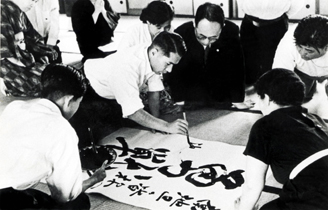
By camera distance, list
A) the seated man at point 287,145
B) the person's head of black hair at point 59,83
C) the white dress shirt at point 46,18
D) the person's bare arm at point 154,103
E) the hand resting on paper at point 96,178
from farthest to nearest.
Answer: the person's bare arm at point 154,103
the white dress shirt at point 46,18
the hand resting on paper at point 96,178
the person's head of black hair at point 59,83
the seated man at point 287,145

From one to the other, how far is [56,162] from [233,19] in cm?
69

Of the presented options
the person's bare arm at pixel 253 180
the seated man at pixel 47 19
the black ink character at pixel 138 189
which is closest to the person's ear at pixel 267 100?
the person's bare arm at pixel 253 180

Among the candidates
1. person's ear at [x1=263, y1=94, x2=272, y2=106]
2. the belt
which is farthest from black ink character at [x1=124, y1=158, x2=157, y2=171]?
the belt

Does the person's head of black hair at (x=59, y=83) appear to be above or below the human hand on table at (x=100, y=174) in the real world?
above

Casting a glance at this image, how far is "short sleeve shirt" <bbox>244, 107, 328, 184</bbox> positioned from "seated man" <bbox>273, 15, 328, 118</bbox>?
0.21 meters

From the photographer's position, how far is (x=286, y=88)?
3.02ft

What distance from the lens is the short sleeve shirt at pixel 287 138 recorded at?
886 mm

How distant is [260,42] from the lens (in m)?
1.26

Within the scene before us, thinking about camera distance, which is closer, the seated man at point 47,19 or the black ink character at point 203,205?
the black ink character at point 203,205

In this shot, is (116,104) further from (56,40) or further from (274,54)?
(274,54)

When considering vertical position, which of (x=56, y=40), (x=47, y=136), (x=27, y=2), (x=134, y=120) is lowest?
(x=134, y=120)

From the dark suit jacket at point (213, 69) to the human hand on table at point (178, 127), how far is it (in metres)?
0.20

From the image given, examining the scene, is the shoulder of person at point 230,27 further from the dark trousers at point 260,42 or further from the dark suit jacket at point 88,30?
the dark suit jacket at point 88,30

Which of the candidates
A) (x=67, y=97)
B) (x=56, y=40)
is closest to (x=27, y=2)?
(x=56, y=40)
